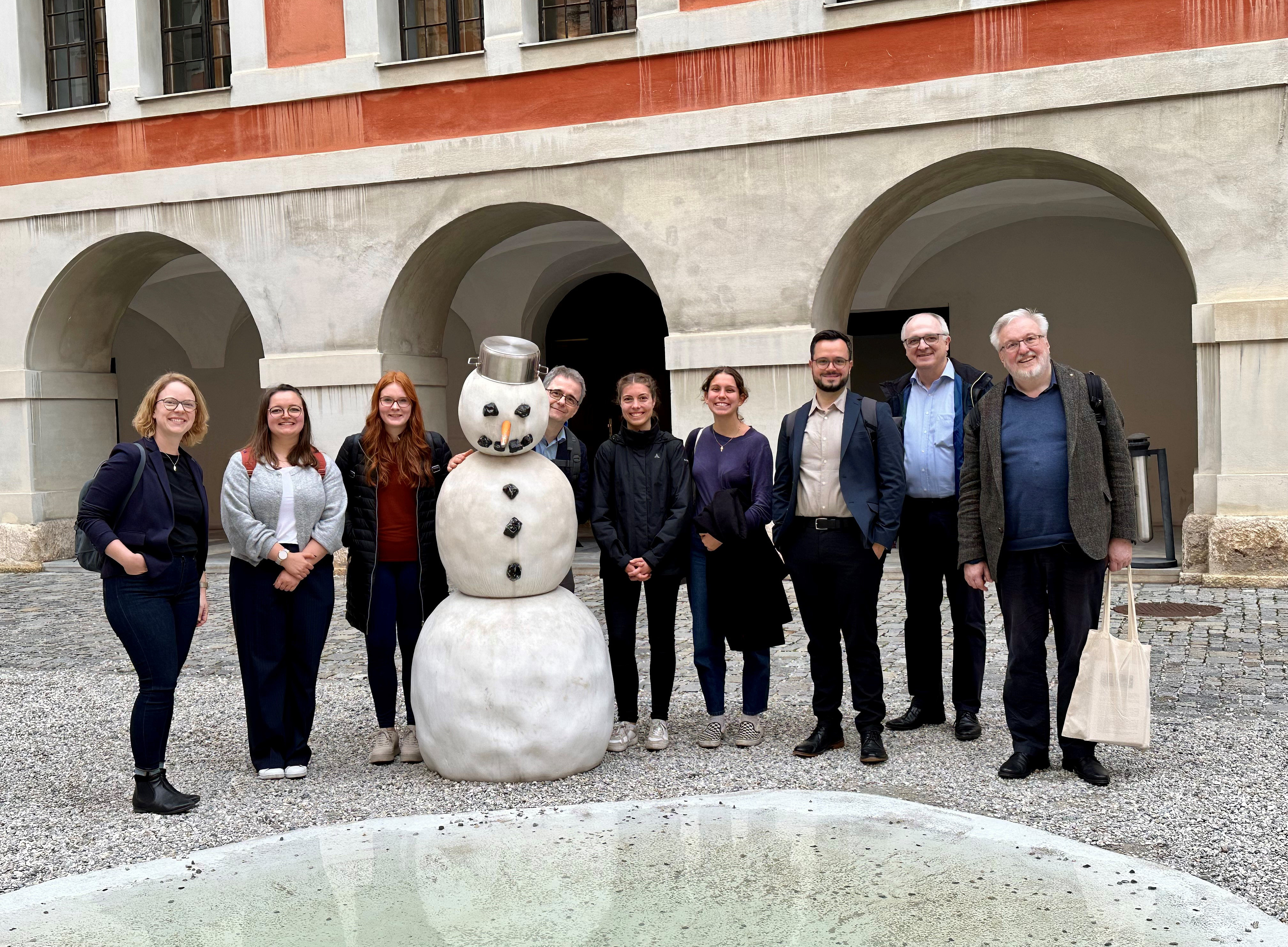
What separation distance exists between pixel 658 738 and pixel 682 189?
6825 millimetres

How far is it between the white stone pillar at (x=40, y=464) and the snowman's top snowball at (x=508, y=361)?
9.80 m

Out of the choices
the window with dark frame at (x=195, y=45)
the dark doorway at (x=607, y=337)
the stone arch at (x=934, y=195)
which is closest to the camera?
the stone arch at (x=934, y=195)

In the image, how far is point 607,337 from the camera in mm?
16688

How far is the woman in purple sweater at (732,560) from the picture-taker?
5.47 metres

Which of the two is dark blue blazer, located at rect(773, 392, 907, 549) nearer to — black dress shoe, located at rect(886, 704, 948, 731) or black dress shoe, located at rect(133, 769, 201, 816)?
black dress shoe, located at rect(886, 704, 948, 731)

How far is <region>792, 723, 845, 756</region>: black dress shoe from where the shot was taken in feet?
17.7

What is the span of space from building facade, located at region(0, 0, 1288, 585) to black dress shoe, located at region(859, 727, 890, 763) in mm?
5734

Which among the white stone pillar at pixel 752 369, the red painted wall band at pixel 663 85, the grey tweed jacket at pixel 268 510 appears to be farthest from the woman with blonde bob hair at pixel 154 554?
the red painted wall band at pixel 663 85

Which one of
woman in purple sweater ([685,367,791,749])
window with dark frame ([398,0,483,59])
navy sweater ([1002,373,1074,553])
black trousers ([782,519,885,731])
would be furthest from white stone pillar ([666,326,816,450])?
navy sweater ([1002,373,1074,553])

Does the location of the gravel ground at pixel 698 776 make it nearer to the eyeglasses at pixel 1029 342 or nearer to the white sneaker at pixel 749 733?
the white sneaker at pixel 749 733

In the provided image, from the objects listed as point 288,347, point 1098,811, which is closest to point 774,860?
point 1098,811

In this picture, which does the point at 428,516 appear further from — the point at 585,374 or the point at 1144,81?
the point at 585,374

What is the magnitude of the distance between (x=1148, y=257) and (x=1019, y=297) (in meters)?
1.45

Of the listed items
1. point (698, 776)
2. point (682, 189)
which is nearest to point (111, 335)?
point (682, 189)
